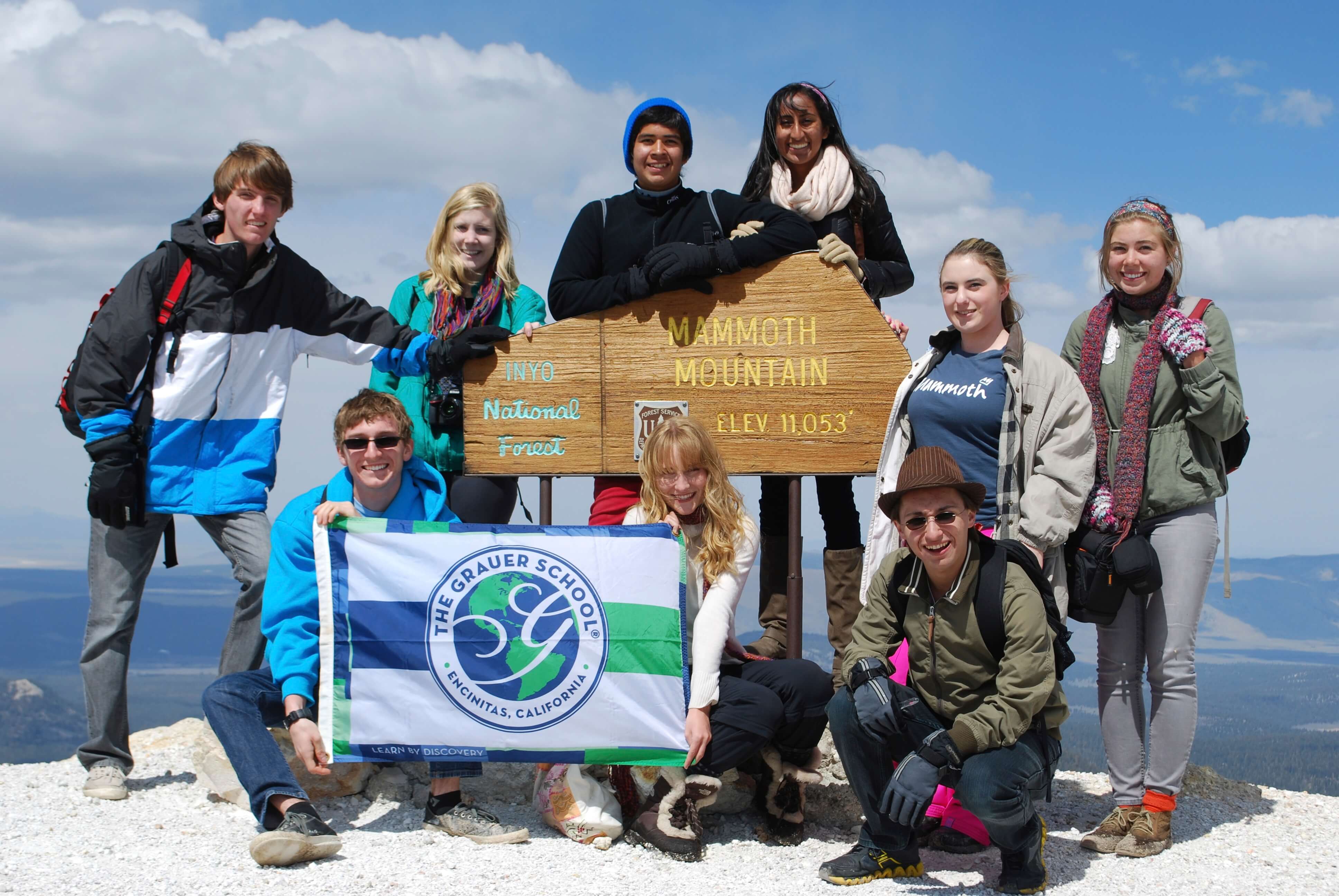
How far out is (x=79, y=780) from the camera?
596 centimetres

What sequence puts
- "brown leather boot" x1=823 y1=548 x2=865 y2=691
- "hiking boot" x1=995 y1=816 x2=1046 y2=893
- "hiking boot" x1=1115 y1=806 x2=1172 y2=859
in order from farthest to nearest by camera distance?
"brown leather boot" x1=823 y1=548 x2=865 y2=691, "hiking boot" x1=1115 y1=806 x2=1172 y2=859, "hiking boot" x1=995 y1=816 x2=1046 y2=893

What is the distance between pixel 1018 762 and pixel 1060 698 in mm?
370

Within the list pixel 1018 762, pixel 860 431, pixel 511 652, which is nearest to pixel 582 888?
pixel 511 652

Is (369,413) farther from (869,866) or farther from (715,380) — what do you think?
(869,866)

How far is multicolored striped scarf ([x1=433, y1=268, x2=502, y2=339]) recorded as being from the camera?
5824 millimetres

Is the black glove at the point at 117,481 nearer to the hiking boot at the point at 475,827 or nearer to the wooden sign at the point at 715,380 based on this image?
the wooden sign at the point at 715,380

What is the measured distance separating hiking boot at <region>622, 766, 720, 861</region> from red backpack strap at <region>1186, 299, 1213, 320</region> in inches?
125

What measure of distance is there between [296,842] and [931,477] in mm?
3061

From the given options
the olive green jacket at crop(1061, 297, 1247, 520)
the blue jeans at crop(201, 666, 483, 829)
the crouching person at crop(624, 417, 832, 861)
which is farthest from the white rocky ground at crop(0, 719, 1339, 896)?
the olive green jacket at crop(1061, 297, 1247, 520)

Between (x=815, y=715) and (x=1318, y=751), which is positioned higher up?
(x=815, y=715)

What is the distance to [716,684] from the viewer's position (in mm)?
Answer: 4605

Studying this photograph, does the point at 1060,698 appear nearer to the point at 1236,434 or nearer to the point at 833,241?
the point at 1236,434

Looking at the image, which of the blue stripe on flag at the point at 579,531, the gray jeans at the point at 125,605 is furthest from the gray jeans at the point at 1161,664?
the gray jeans at the point at 125,605

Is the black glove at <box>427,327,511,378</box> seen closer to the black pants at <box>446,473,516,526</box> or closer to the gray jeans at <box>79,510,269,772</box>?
the black pants at <box>446,473,516,526</box>
